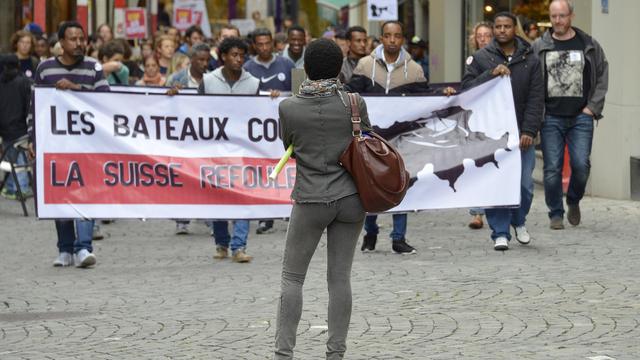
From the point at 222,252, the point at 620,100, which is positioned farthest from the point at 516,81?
the point at 620,100

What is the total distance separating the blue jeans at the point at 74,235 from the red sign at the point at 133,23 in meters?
17.7

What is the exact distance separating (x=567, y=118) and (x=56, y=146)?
178 inches

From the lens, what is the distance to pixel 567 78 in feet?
44.0

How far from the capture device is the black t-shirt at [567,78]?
13391 millimetres

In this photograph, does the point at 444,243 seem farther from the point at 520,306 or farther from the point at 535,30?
the point at 535,30

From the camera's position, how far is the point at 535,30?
2070cm

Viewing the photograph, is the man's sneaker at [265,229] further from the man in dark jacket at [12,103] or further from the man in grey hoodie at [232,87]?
the man in dark jacket at [12,103]

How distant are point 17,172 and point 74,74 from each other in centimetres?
636

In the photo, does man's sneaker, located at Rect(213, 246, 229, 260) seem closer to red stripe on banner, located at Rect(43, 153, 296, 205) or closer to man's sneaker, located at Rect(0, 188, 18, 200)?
red stripe on banner, located at Rect(43, 153, 296, 205)

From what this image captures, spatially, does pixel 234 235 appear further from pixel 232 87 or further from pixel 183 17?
pixel 183 17

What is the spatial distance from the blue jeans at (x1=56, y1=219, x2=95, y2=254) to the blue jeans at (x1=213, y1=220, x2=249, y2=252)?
1.02 m

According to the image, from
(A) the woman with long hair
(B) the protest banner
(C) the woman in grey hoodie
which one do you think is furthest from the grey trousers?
(B) the protest banner

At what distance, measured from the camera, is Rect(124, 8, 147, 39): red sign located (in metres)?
29.8

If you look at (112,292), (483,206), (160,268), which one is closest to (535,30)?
(483,206)
